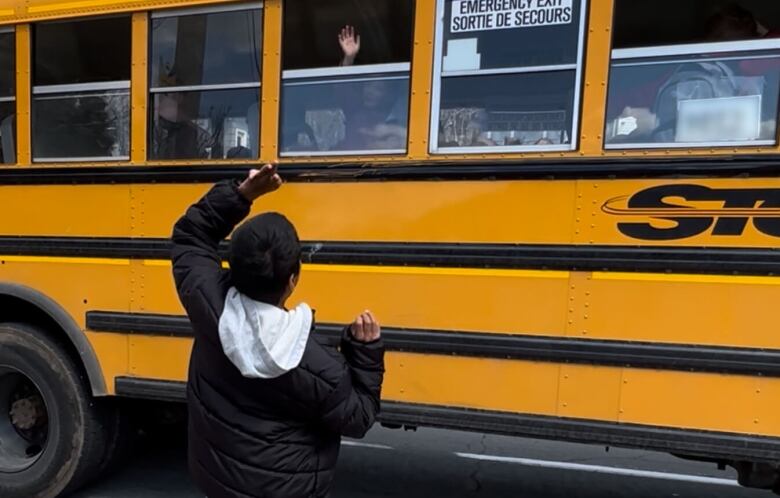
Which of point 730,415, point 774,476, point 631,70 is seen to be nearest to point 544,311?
point 730,415

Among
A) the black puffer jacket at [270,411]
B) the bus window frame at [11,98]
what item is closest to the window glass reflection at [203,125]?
the bus window frame at [11,98]

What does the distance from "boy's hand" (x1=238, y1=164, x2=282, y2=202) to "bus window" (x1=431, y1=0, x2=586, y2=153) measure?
40.5 inches

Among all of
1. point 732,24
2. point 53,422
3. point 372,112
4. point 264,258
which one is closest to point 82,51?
point 372,112

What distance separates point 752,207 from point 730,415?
2.46 feet

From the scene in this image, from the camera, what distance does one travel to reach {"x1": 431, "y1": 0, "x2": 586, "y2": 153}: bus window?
2.48 metres

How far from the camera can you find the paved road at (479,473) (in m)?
3.72

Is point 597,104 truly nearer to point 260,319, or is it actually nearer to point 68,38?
point 260,319

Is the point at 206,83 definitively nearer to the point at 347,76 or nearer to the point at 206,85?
the point at 206,85

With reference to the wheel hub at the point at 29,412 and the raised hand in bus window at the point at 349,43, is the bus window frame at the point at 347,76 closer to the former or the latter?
the raised hand in bus window at the point at 349,43

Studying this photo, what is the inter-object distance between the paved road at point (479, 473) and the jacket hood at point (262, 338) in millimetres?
2451

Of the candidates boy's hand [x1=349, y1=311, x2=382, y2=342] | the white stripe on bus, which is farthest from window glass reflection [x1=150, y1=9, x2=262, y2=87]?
the white stripe on bus

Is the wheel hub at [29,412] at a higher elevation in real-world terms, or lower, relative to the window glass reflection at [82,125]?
lower

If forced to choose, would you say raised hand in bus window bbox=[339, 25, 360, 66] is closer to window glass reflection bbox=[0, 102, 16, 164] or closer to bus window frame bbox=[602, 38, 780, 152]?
bus window frame bbox=[602, 38, 780, 152]

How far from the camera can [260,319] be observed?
1.49 m
